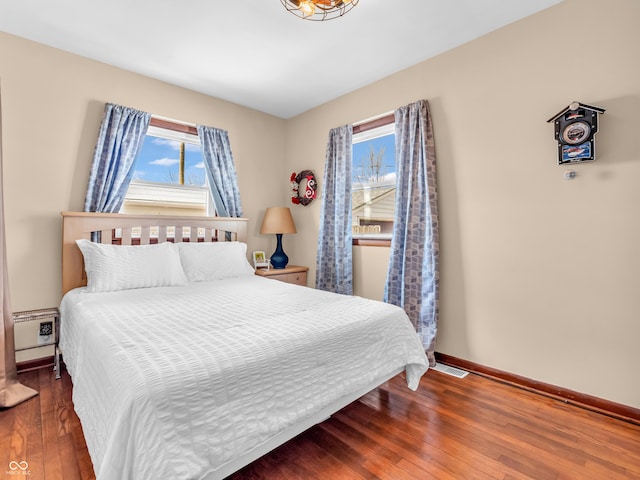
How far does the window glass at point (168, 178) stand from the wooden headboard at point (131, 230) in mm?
244

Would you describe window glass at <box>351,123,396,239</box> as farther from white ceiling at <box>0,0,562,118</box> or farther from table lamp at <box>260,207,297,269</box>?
table lamp at <box>260,207,297,269</box>

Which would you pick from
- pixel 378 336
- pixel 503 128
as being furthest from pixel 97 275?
pixel 503 128

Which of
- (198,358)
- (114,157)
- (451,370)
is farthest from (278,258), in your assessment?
(198,358)

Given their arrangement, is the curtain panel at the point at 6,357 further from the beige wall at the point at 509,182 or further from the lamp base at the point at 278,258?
the lamp base at the point at 278,258

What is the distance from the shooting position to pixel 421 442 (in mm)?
1658

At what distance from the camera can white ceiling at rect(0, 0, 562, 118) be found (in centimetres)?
212

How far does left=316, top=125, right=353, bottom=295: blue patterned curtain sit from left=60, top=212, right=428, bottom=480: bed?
91 cm

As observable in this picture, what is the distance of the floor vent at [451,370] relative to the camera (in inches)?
97.6

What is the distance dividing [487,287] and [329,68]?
235 centimetres

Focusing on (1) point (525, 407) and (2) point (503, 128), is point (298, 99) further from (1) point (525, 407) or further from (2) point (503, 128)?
(1) point (525, 407)

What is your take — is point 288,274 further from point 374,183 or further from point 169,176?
point 169,176

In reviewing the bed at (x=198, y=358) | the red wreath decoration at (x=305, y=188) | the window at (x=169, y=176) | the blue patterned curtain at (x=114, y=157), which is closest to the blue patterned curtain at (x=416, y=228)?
the bed at (x=198, y=358)

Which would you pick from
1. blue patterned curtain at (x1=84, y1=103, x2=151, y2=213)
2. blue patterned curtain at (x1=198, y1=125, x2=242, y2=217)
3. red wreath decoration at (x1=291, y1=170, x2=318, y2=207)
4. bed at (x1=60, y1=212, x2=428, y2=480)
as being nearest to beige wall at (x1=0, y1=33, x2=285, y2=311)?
blue patterned curtain at (x1=84, y1=103, x2=151, y2=213)

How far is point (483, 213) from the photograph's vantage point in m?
2.47
